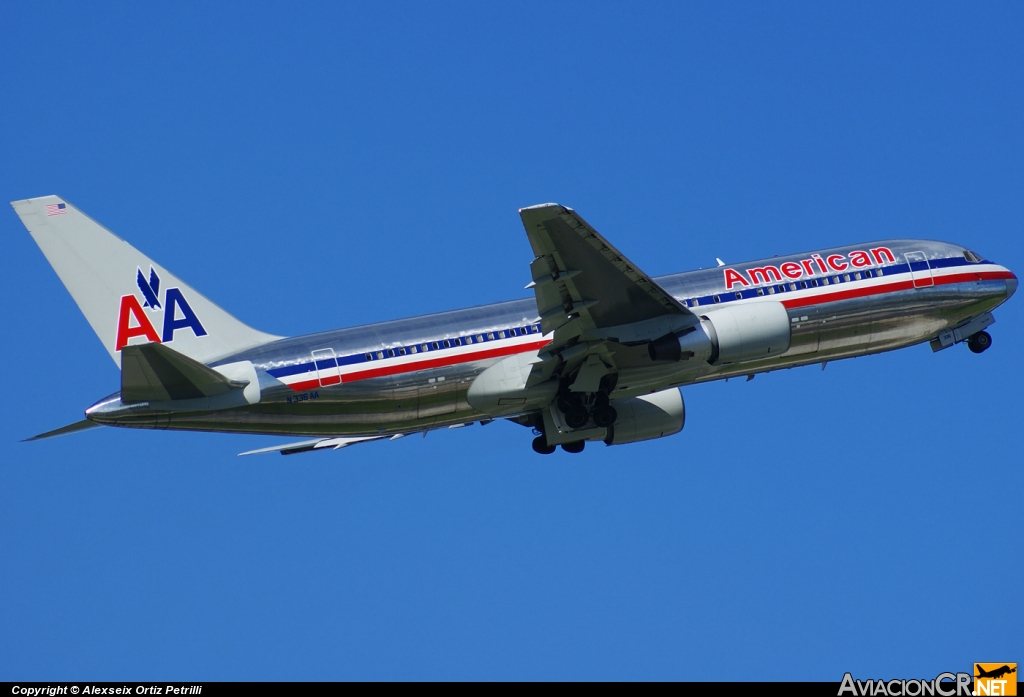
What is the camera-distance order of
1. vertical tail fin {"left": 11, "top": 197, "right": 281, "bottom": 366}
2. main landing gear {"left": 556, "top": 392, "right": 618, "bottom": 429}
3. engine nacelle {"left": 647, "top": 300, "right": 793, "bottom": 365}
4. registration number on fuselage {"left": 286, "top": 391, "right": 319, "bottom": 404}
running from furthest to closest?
main landing gear {"left": 556, "top": 392, "right": 618, "bottom": 429} → engine nacelle {"left": 647, "top": 300, "right": 793, "bottom": 365} → vertical tail fin {"left": 11, "top": 197, "right": 281, "bottom": 366} → registration number on fuselage {"left": 286, "top": 391, "right": 319, "bottom": 404}

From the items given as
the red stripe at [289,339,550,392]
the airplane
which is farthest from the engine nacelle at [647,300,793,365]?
the red stripe at [289,339,550,392]

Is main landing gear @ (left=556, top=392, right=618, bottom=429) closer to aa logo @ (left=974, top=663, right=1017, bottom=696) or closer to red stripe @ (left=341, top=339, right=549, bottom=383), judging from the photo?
red stripe @ (left=341, top=339, right=549, bottom=383)

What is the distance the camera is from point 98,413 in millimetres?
36625

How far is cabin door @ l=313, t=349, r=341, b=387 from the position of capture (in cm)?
3903

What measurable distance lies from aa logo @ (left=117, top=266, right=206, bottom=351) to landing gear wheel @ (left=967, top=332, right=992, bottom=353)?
1029 inches

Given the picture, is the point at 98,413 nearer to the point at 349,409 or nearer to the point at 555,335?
the point at 349,409

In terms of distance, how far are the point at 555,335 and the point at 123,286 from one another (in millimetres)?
12845

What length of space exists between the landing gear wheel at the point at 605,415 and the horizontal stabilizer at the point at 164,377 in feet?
36.9

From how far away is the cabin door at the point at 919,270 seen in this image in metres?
44.7

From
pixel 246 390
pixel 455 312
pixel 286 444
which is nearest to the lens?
pixel 246 390

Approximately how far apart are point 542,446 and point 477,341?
623 cm

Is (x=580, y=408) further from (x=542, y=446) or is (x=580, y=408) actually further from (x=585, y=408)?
(x=542, y=446)

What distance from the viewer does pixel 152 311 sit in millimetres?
40000

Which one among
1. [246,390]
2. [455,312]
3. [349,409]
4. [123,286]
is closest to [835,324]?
[455,312]
